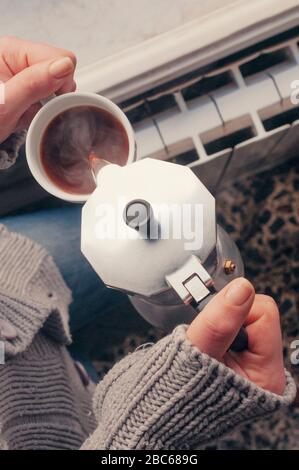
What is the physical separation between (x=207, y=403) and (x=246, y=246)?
570mm

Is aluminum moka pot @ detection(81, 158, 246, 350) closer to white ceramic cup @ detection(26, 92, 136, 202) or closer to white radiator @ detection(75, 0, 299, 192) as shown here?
white ceramic cup @ detection(26, 92, 136, 202)

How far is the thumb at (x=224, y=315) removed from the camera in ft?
1.70

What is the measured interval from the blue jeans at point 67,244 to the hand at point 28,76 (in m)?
0.27

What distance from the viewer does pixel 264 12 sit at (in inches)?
26.1

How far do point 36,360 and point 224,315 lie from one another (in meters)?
0.38

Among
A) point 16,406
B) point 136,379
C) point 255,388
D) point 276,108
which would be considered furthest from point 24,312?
point 276,108

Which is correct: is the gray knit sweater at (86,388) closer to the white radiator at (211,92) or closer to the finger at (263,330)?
the finger at (263,330)

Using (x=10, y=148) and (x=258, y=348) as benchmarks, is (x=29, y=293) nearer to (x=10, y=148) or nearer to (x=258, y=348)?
(x=10, y=148)

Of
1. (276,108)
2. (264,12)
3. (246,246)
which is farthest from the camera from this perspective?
(246,246)

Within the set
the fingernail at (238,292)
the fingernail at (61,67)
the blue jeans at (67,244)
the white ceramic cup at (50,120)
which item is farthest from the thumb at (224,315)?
the blue jeans at (67,244)

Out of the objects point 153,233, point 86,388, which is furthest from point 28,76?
point 86,388

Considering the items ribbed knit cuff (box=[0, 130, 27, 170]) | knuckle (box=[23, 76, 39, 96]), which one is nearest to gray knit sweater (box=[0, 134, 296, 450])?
ribbed knit cuff (box=[0, 130, 27, 170])

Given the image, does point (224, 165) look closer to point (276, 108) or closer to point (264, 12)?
point (276, 108)

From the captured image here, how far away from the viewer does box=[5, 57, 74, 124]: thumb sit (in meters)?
0.59
